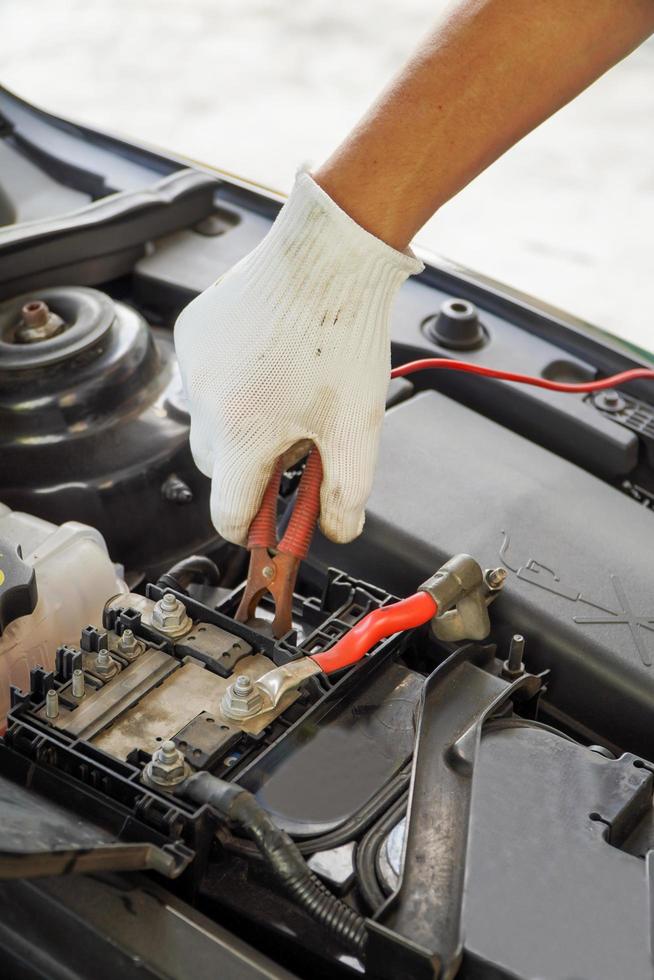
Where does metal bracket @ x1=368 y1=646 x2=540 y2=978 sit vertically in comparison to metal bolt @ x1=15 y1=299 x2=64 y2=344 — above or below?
above

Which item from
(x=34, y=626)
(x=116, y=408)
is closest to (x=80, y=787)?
(x=34, y=626)

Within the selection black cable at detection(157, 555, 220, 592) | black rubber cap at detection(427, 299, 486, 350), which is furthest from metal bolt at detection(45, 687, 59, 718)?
black rubber cap at detection(427, 299, 486, 350)

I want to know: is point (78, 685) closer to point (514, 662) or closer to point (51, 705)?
point (51, 705)

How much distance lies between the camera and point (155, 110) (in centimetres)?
478

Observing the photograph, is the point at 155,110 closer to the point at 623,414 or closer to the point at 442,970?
the point at 623,414

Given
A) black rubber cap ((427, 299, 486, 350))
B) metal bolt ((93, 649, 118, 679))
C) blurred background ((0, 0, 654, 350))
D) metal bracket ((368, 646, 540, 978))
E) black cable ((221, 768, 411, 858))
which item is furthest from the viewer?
blurred background ((0, 0, 654, 350))

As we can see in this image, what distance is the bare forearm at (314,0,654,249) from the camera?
1119 millimetres

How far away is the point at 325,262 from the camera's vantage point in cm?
119

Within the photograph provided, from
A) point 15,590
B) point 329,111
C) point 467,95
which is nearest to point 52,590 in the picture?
point 15,590

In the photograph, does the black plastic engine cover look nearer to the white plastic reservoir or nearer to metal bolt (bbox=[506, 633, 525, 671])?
metal bolt (bbox=[506, 633, 525, 671])

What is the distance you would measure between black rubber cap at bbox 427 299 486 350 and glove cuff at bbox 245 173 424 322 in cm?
46

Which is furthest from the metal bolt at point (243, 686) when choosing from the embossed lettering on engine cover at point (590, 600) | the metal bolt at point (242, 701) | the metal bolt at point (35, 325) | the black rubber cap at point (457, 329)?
the black rubber cap at point (457, 329)

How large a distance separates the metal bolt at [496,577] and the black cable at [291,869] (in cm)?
39

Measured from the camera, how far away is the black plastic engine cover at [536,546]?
1206 millimetres
